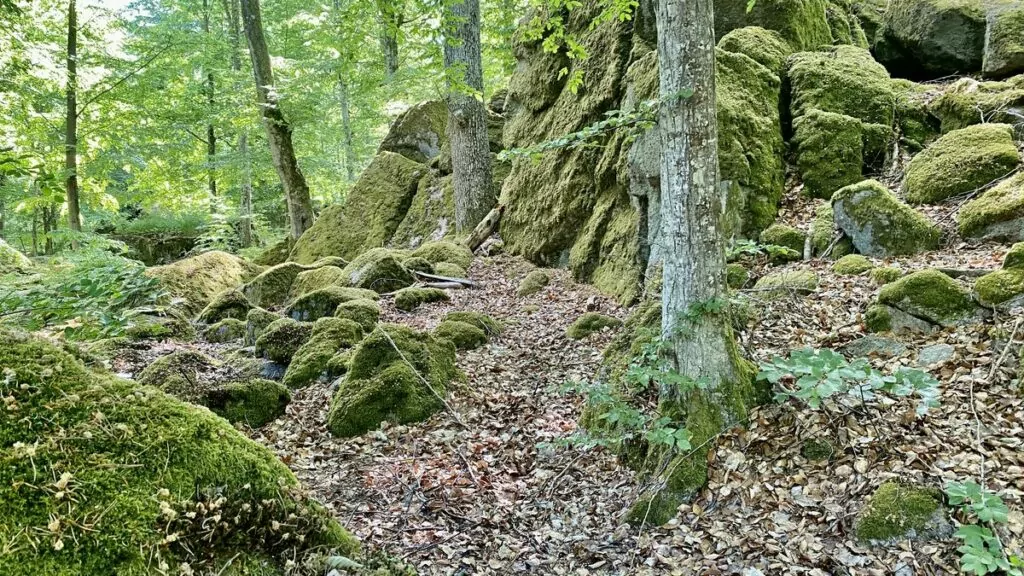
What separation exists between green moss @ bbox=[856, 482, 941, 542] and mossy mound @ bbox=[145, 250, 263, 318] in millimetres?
10757

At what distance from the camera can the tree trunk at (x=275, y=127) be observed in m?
12.5

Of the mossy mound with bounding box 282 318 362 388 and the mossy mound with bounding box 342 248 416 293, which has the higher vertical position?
the mossy mound with bounding box 342 248 416 293

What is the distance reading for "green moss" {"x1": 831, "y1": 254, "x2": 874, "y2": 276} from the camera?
5.59 metres

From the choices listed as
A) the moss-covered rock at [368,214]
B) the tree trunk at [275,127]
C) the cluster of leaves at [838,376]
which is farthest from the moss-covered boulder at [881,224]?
the tree trunk at [275,127]

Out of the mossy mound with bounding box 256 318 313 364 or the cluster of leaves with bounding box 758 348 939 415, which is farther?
the mossy mound with bounding box 256 318 313 364

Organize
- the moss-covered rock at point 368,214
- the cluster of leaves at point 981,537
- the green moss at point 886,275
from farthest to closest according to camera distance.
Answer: the moss-covered rock at point 368,214 < the green moss at point 886,275 < the cluster of leaves at point 981,537

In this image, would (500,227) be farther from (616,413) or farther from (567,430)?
(616,413)

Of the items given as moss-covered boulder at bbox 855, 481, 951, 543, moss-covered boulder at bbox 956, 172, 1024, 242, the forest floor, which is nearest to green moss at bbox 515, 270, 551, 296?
the forest floor

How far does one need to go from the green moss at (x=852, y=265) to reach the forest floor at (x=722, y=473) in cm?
16

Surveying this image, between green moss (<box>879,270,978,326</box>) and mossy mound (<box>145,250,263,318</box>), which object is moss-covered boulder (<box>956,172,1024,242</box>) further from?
mossy mound (<box>145,250,263,318</box>)

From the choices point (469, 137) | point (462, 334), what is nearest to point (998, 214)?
point (462, 334)

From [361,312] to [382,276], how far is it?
86.4 inches

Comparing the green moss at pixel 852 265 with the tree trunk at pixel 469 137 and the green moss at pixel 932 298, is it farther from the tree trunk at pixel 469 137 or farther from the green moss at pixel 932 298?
the tree trunk at pixel 469 137

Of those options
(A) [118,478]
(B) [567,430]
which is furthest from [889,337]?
(A) [118,478]
